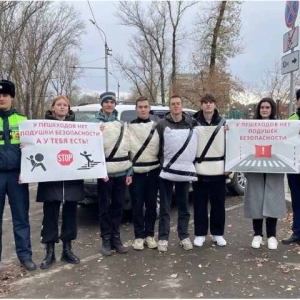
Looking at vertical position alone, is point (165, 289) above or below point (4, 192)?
below

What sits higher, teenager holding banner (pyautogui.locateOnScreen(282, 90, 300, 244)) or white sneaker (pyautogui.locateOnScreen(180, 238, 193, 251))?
teenager holding banner (pyautogui.locateOnScreen(282, 90, 300, 244))

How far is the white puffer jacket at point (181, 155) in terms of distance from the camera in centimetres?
507

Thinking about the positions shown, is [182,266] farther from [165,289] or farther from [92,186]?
[92,186]

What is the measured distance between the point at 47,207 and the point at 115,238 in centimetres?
103

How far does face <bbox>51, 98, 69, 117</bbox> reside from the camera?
15.9 ft

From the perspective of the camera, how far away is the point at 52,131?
15.8 ft

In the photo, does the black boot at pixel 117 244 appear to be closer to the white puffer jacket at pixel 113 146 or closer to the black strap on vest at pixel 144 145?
the white puffer jacket at pixel 113 146

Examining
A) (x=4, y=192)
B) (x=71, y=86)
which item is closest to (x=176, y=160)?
(x=4, y=192)

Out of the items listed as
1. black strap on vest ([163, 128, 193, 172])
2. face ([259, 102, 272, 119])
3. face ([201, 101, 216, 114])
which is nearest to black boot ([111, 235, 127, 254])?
black strap on vest ([163, 128, 193, 172])

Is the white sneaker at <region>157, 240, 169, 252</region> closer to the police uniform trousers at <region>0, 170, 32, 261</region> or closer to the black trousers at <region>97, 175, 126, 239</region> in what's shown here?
the black trousers at <region>97, 175, 126, 239</region>

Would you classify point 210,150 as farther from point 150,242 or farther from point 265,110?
point 150,242

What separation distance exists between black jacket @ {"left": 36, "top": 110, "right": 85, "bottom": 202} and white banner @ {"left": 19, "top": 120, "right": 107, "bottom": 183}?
11cm

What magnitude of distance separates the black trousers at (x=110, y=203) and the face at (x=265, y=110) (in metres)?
Answer: 2.03

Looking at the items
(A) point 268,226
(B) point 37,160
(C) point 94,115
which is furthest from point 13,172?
(A) point 268,226
